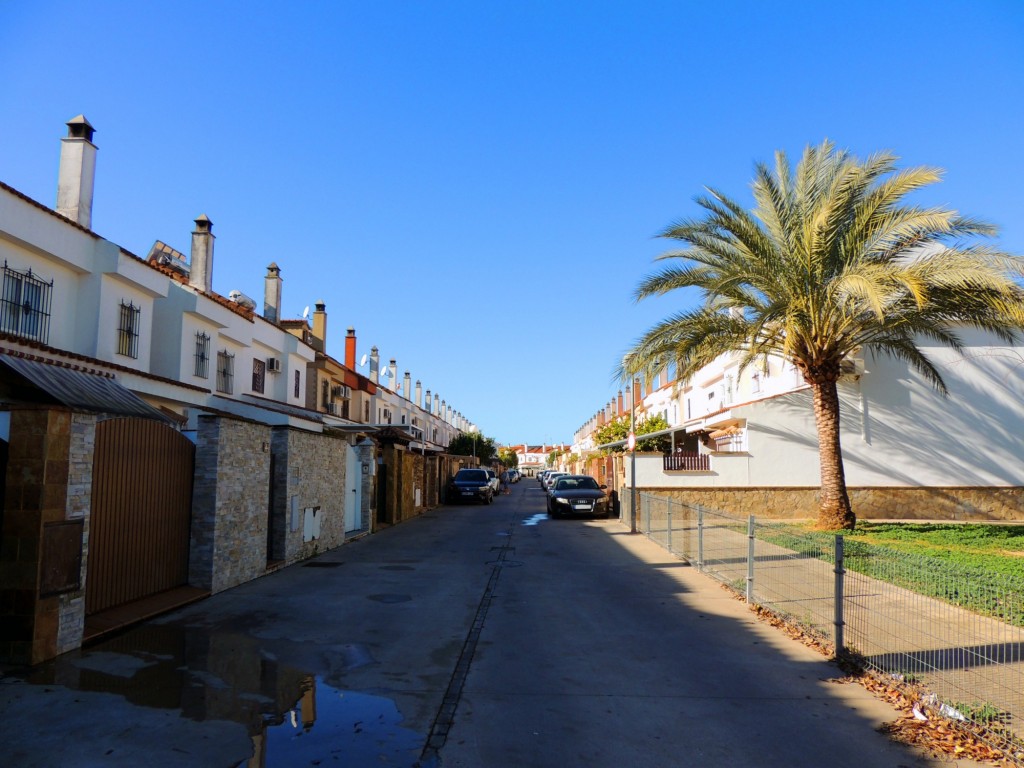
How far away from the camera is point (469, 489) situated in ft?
116

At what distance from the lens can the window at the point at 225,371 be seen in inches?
880

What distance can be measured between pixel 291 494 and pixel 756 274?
459 inches

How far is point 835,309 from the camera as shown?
1753 centimetres

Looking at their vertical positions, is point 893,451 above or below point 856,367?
below

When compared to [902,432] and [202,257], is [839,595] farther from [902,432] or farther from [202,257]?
[202,257]

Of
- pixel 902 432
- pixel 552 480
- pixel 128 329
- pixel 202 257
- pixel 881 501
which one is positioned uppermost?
pixel 202 257

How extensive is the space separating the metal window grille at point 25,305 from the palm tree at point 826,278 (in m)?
13.4

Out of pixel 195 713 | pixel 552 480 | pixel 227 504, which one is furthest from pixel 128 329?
pixel 552 480

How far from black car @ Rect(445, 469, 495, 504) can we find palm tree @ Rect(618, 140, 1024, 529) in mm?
17717

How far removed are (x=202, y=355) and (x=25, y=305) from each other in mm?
6685

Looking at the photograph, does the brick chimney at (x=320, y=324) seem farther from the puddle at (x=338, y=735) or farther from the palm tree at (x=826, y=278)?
the puddle at (x=338, y=735)

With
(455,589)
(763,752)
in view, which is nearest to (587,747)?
(763,752)

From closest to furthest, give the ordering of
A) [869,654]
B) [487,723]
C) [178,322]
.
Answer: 1. [487,723]
2. [869,654]
3. [178,322]

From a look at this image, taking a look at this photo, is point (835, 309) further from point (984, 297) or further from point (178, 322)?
point (178, 322)
